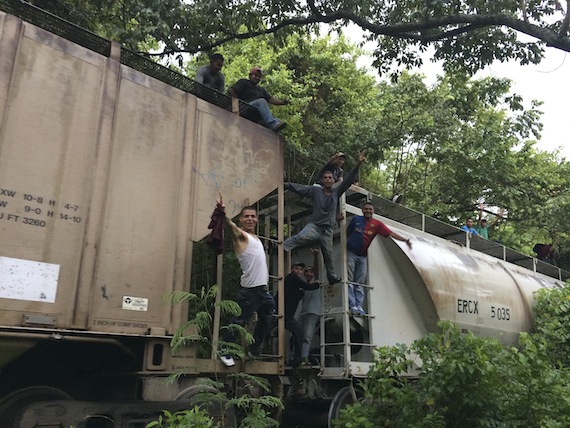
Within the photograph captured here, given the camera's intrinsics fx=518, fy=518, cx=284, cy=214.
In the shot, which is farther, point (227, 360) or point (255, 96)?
point (255, 96)

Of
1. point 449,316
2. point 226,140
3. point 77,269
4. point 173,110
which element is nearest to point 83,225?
point 77,269

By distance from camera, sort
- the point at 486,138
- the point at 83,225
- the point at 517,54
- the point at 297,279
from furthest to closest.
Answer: the point at 486,138, the point at 517,54, the point at 297,279, the point at 83,225

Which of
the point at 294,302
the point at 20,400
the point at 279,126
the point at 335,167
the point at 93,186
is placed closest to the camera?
the point at 20,400

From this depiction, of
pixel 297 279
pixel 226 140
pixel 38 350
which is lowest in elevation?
pixel 38 350

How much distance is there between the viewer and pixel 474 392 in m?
5.08

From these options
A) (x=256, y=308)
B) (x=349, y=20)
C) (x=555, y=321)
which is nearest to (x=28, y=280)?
(x=256, y=308)

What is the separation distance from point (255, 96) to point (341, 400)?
4.07m

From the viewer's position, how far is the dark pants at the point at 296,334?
21.6ft

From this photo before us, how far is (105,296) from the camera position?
451cm

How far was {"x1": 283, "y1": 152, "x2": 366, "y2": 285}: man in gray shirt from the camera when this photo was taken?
670 cm

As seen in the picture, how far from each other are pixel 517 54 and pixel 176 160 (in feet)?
20.2

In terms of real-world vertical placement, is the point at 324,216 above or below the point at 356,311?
above

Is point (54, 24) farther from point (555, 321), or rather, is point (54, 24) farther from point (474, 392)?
point (555, 321)

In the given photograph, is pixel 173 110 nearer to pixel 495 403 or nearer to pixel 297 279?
pixel 297 279
